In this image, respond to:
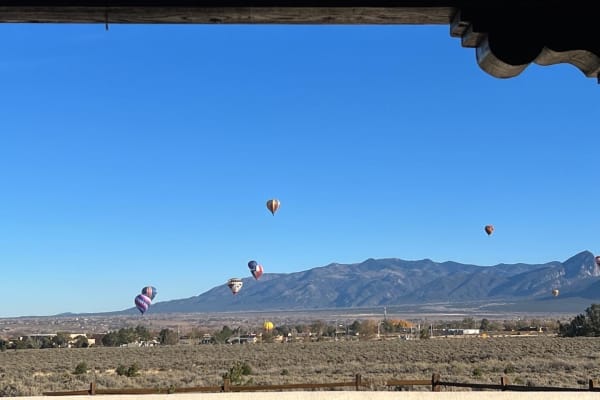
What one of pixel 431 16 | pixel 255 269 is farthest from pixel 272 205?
pixel 431 16

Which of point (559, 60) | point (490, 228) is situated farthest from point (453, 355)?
point (559, 60)

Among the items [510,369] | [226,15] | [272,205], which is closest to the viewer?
[226,15]

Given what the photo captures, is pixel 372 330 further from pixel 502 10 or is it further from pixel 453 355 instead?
pixel 502 10

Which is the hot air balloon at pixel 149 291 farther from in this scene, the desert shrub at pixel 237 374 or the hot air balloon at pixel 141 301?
the desert shrub at pixel 237 374

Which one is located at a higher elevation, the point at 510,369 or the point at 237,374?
the point at 237,374

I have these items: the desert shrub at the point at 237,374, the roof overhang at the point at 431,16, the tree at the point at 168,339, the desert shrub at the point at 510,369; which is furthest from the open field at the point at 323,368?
the tree at the point at 168,339

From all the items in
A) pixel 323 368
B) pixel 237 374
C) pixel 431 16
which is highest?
pixel 431 16

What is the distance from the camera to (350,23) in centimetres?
323

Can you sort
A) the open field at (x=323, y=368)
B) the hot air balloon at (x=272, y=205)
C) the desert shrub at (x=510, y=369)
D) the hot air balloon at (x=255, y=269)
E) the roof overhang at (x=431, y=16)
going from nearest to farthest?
the roof overhang at (x=431, y=16)
the open field at (x=323, y=368)
the desert shrub at (x=510, y=369)
the hot air balloon at (x=272, y=205)
the hot air balloon at (x=255, y=269)

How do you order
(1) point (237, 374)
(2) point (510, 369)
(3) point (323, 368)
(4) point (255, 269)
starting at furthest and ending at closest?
(4) point (255, 269)
(3) point (323, 368)
(2) point (510, 369)
(1) point (237, 374)

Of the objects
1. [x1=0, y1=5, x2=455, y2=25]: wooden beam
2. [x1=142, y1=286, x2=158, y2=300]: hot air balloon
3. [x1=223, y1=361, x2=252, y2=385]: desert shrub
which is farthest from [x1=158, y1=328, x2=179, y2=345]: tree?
[x1=0, y1=5, x2=455, y2=25]: wooden beam

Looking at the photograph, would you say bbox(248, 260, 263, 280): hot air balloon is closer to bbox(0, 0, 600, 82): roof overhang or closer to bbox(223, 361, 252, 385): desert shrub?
bbox(223, 361, 252, 385): desert shrub

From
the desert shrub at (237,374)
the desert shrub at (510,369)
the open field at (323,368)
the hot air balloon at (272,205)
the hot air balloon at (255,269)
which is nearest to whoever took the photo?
the desert shrub at (237,374)

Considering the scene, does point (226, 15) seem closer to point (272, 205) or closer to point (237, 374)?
point (237, 374)
